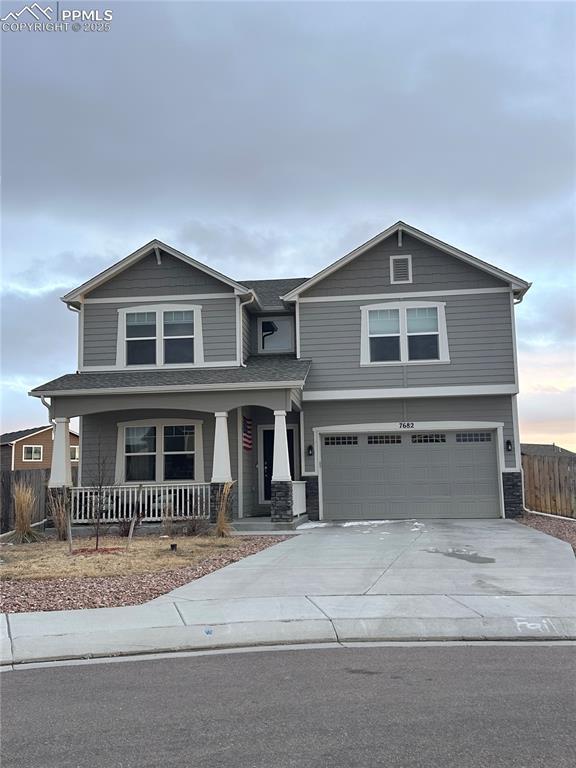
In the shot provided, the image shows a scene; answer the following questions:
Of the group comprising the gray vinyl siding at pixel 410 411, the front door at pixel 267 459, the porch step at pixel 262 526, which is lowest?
the porch step at pixel 262 526

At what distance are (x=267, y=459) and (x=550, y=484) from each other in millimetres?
7787

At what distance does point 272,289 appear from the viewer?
2247cm

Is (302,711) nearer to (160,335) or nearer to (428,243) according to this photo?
(160,335)

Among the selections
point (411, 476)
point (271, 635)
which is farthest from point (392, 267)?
point (271, 635)

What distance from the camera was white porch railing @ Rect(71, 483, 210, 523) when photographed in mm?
17531

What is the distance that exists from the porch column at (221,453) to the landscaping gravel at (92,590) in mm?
5564

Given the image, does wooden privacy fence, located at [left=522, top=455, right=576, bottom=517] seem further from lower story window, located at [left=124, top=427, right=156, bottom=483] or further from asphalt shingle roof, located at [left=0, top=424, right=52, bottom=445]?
asphalt shingle roof, located at [left=0, top=424, right=52, bottom=445]

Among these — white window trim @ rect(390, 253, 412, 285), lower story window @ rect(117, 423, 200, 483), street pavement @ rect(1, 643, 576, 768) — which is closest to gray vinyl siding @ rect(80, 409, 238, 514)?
lower story window @ rect(117, 423, 200, 483)

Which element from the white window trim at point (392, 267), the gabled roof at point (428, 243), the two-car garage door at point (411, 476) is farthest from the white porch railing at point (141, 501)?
the white window trim at point (392, 267)

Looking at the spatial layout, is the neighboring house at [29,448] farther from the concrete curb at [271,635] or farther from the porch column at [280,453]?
the concrete curb at [271,635]

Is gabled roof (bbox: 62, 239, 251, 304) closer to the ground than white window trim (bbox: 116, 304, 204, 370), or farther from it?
farther from it

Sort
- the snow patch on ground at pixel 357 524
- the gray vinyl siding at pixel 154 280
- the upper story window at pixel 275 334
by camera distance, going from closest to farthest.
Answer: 1. the snow patch on ground at pixel 357 524
2. the gray vinyl siding at pixel 154 280
3. the upper story window at pixel 275 334

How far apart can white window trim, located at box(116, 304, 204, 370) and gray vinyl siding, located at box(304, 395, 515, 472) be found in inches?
134

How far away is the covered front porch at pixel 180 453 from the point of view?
56.4 ft
